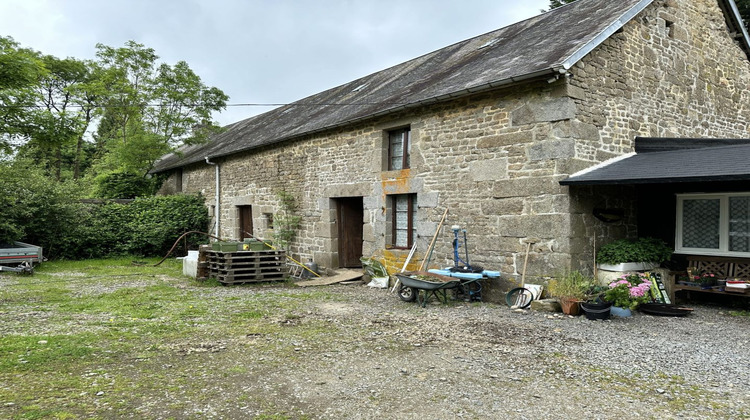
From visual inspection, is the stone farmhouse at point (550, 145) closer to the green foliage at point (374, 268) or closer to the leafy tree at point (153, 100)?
the green foliage at point (374, 268)

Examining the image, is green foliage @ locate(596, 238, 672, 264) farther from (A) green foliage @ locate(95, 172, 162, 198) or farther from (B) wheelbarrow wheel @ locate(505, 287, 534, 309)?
(A) green foliage @ locate(95, 172, 162, 198)

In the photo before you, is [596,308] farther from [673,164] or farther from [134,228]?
[134,228]

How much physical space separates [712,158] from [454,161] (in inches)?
150

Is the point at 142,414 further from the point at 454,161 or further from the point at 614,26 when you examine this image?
the point at 614,26

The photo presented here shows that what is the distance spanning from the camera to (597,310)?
672 cm

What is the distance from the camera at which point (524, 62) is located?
8.36 metres

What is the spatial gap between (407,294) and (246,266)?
12.4ft

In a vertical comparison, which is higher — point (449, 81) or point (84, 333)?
point (449, 81)

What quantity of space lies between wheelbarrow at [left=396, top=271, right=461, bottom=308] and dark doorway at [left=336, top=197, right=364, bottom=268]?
11.7 feet

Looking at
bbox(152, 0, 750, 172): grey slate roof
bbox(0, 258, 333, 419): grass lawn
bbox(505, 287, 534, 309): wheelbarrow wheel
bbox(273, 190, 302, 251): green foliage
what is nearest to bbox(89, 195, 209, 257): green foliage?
bbox(152, 0, 750, 172): grey slate roof

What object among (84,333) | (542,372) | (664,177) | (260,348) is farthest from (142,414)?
(664,177)

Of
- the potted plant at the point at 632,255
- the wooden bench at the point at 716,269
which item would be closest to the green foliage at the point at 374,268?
the potted plant at the point at 632,255

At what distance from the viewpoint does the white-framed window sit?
24.6 feet

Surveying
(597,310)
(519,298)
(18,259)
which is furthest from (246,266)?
(597,310)
